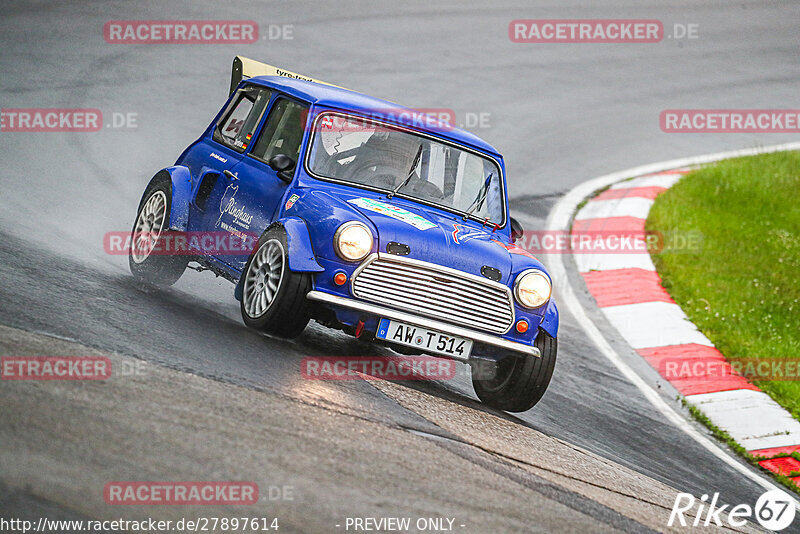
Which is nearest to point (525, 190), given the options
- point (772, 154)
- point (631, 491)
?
point (772, 154)

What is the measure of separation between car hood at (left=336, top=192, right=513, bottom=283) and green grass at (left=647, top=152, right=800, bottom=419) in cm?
367

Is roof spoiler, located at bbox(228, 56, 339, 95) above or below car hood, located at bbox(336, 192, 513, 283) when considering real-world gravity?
above

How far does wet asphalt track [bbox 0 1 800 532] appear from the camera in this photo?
643cm

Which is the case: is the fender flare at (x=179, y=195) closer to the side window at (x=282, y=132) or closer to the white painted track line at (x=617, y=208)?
the side window at (x=282, y=132)

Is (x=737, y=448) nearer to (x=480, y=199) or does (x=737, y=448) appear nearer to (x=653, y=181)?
(x=480, y=199)

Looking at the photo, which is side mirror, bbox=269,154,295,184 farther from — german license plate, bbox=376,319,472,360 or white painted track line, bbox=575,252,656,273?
white painted track line, bbox=575,252,656,273

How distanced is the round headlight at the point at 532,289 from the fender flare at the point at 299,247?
124 cm

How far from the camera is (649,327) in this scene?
1034cm

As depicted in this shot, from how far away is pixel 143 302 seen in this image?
7.09m

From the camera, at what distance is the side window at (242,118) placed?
7.84m

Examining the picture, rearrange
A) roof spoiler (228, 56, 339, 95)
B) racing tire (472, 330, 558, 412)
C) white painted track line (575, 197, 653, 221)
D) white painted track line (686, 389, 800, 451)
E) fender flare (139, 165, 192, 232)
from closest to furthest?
racing tire (472, 330, 558, 412), fender flare (139, 165, 192, 232), white painted track line (686, 389, 800, 451), roof spoiler (228, 56, 339, 95), white painted track line (575, 197, 653, 221)

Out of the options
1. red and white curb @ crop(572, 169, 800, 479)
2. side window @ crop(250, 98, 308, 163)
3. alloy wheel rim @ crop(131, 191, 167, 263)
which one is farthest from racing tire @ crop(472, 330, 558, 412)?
alloy wheel rim @ crop(131, 191, 167, 263)

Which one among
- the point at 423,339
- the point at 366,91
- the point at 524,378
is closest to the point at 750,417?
the point at 524,378

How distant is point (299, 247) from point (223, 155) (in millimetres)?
1884
